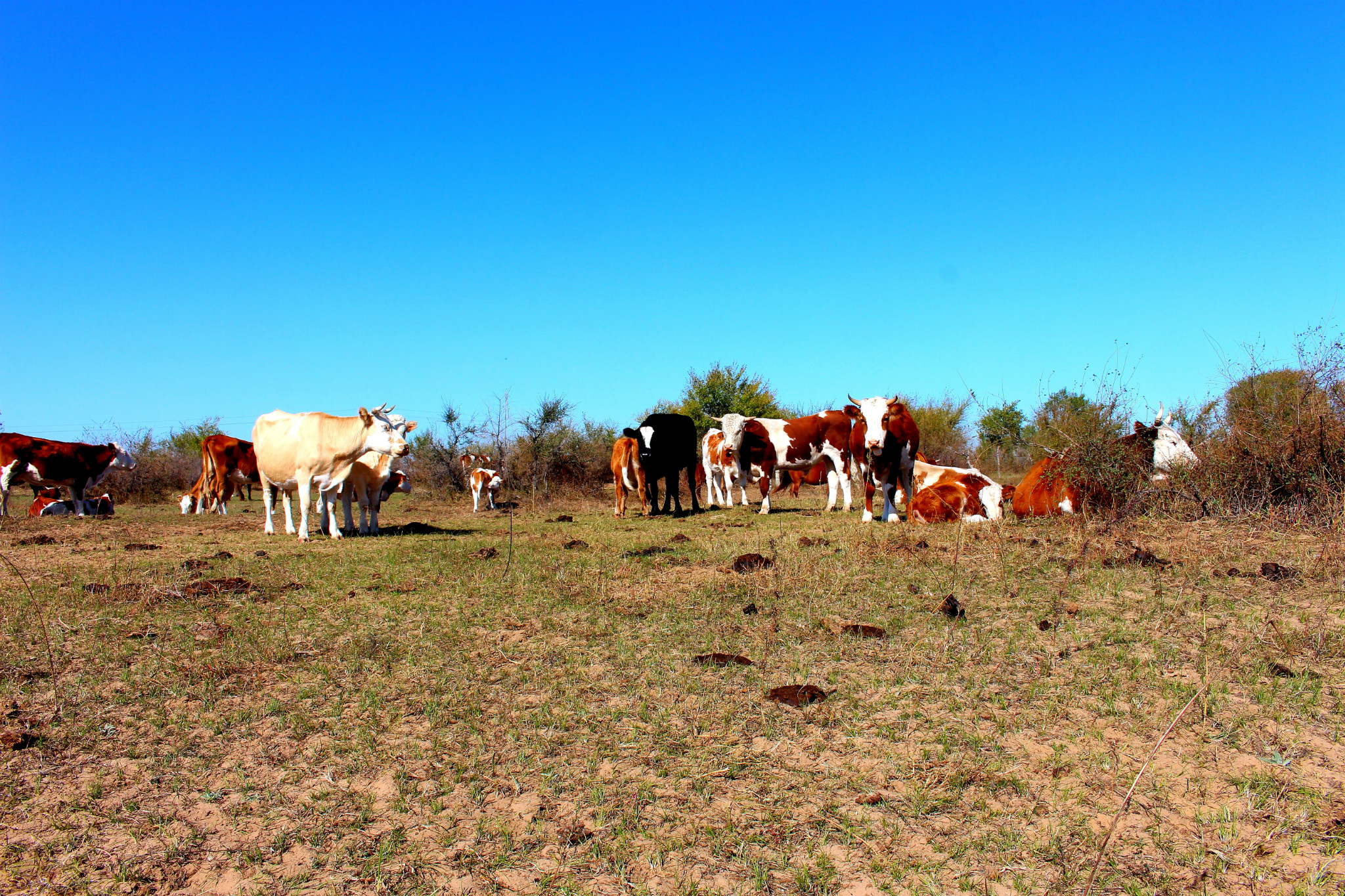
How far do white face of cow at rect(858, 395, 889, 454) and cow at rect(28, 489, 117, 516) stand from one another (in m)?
16.6

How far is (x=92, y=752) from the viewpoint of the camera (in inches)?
162

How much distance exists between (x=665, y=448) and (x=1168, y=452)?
8.24m

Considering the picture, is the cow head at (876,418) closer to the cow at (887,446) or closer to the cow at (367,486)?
the cow at (887,446)

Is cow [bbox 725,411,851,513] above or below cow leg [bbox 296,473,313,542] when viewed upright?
above

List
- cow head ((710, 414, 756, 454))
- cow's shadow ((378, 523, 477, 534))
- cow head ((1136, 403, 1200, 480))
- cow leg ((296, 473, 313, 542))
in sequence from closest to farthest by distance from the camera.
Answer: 1. cow head ((1136, 403, 1200, 480))
2. cow leg ((296, 473, 313, 542))
3. cow's shadow ((378, 523, 477, 534))
4. cow head ((710, 414, 756, 454))

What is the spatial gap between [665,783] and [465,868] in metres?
0.97

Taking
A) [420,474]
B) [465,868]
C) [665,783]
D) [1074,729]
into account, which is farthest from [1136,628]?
[420,474]

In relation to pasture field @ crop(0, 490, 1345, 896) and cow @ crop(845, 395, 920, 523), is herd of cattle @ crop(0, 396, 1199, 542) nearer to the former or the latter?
cow @ crop(845, 395, 920, 523)

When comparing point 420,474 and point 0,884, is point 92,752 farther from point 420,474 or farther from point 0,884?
point 420,474

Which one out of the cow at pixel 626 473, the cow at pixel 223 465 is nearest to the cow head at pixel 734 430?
the cow at pixel 626 473

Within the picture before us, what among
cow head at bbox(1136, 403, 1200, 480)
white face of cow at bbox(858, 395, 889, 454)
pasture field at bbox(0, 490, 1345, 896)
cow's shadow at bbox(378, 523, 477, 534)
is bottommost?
pasture field at bbox(0, 490, 1345, 896)

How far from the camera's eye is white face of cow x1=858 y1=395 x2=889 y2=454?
12406mm

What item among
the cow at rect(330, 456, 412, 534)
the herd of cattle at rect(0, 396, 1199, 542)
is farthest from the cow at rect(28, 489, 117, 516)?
the cow at rect(330, 456, 412, 534)

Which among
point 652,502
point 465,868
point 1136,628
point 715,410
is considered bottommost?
point 465,868
